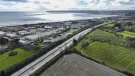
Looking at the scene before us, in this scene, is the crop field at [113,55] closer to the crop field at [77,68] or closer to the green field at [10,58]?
the crop field at [77,68]

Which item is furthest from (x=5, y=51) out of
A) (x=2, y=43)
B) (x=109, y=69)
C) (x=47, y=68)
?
(x=109, y=69)

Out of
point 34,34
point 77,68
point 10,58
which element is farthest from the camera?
point 34,34

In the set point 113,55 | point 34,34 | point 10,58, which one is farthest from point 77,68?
point 34,34

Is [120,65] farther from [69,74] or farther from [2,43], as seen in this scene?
[2,43]

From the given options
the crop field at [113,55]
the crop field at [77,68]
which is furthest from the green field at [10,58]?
the crop field at [113,55]

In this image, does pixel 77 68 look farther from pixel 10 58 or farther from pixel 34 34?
pixel 34 34

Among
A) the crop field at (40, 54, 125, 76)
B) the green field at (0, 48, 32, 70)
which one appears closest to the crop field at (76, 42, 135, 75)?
the crop field at (40, 54, 125, 76)

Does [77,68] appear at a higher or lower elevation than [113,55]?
lower
